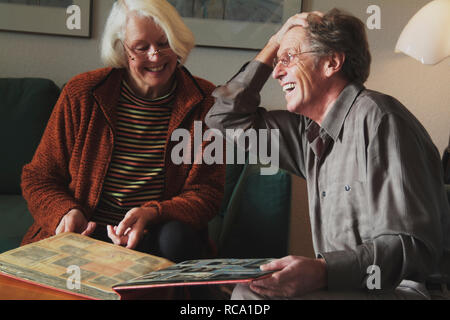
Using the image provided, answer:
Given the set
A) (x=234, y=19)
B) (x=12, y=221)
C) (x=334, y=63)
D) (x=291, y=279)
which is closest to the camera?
(x=291, y=279)

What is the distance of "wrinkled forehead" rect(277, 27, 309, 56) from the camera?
120cm

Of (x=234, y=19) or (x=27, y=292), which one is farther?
(x=234, y=19)

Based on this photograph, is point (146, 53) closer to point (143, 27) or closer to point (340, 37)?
point (143, 27)

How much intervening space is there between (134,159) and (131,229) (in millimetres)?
268

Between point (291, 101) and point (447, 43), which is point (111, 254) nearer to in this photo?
point (291, 101)

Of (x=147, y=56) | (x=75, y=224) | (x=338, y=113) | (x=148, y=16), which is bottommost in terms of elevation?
(x=75, y=224)

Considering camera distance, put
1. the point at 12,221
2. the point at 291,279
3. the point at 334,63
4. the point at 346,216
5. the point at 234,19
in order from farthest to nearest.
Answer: the point at 234,19, the point at 12,221, the point at 334,63, the point at 346,216, the point at 291,279

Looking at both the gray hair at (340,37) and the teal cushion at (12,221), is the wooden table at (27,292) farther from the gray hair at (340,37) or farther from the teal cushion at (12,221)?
the gray hair at (340,37)

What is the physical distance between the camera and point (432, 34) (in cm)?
179

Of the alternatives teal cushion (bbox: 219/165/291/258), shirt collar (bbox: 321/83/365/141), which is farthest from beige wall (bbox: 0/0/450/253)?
shirt collar (bbox: 321/83/365/141)

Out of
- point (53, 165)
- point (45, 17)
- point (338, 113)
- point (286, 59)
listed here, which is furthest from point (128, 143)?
point (45, 17)

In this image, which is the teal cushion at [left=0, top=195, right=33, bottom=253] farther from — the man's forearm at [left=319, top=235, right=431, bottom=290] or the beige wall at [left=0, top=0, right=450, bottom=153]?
the man's forearm at [left=319, top=235, right=431, bottom=290]

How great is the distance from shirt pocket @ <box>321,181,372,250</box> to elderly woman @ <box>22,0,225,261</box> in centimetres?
44

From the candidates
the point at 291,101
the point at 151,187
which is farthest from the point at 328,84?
the point at 151,187
